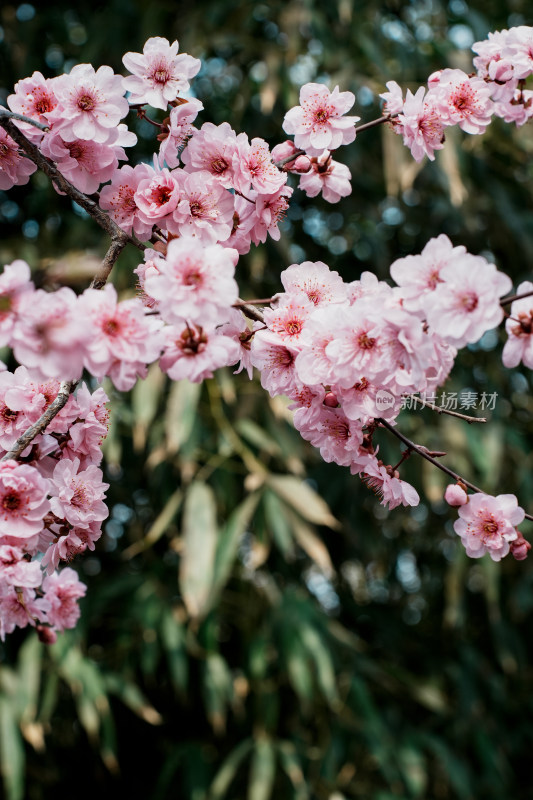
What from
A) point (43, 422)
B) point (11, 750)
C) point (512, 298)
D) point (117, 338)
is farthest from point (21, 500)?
point (11, 750)

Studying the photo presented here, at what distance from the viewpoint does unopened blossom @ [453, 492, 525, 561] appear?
83 centimetres

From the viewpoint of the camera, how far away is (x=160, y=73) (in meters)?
0.85

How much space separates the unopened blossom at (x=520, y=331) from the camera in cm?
68

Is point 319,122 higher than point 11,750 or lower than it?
higher

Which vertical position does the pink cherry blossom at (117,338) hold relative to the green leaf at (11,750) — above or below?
above

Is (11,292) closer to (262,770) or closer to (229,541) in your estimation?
(229,541)

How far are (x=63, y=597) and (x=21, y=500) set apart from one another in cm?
26

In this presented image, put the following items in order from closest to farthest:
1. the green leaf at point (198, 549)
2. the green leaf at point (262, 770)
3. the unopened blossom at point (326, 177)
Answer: the unopened blossom at point (326, 177), the green leaf at point (198, 549), the green leaf at point (262, 770)

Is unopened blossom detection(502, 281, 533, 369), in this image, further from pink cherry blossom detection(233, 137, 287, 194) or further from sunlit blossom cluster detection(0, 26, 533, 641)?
pink cherry blossom detection(233, 137, 287, 194)

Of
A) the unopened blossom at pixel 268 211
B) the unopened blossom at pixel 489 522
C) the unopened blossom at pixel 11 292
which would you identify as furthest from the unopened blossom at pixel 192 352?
the unopened blossom at pixel 489 522

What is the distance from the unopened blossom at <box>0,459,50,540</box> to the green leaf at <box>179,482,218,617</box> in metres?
0.88

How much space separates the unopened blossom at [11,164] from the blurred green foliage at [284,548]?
2.13ft

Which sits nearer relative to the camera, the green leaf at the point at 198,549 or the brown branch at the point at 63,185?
the brown branch at the point at 63,185

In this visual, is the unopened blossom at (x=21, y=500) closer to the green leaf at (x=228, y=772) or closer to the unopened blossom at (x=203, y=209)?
the unopened blossom at (x=203, y=209)
